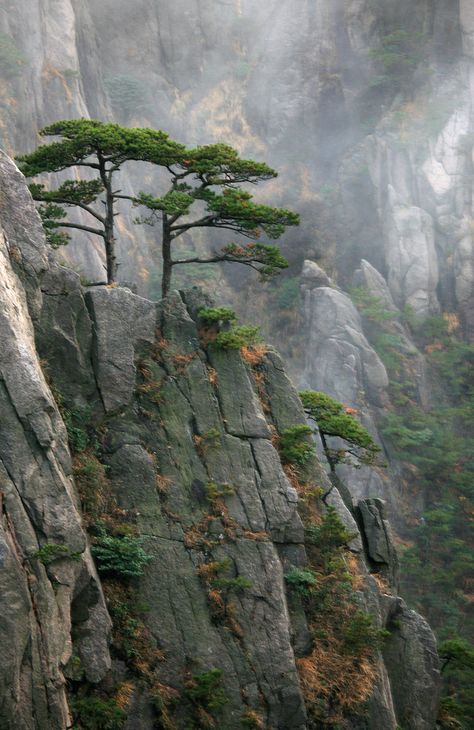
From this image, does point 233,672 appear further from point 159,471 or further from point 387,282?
point 387,282

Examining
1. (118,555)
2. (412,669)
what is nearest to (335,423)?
(412,669)

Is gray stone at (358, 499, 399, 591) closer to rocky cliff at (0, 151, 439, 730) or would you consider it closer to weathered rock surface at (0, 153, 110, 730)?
rocky cliff at (0, 151, 439, 730)

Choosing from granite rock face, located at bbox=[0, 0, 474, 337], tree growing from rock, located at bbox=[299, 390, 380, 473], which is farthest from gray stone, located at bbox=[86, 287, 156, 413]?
granite rock face, located at bbox=[0, 0, 474, 337]

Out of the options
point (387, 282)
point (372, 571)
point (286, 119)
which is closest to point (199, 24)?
point (286, 119)

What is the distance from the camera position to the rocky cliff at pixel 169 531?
13.9 meters

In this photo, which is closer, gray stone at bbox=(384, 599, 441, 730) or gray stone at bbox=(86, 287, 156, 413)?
gray stone at bbox=(86, 287, 156, 413)

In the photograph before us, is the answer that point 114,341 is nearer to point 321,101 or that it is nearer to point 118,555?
point 118,555

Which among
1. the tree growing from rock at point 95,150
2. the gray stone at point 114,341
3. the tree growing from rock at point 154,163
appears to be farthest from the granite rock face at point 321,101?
the gray stone at point 114,341

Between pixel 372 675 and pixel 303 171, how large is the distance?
4129cm

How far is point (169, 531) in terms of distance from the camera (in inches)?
696

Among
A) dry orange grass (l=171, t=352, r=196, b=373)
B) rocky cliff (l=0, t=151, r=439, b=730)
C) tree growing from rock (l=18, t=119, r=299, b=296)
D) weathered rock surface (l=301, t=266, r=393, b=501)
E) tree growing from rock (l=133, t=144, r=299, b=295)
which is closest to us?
rocky cliff (l=0, t=151, r=439, b=730)

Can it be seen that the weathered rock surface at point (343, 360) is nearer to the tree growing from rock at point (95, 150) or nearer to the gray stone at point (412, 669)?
the gray stone at point (412, 669)

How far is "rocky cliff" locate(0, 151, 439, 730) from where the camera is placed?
45.4ft

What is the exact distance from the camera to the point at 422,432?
41.2m
